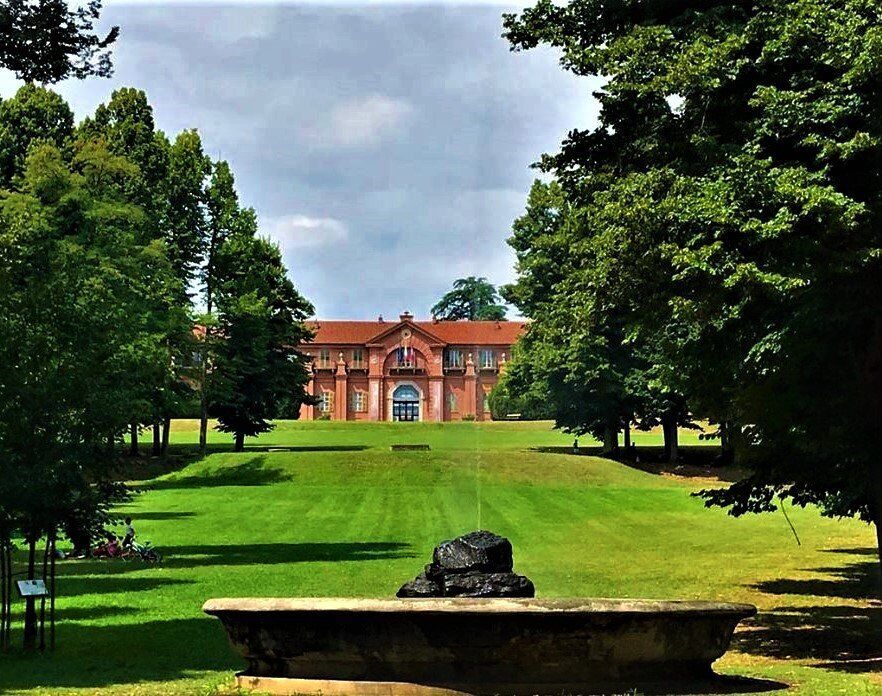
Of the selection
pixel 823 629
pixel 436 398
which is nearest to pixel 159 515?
pixel 823 629

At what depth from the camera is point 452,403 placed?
4405 inches

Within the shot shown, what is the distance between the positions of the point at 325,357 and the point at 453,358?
52.2ft

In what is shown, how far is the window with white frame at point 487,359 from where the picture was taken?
113 meters

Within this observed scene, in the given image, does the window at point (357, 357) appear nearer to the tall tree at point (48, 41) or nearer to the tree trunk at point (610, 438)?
the tree trunk at point (610, 438)

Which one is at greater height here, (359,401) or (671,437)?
(359,401)

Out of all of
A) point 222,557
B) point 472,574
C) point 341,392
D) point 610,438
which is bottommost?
point 222,557

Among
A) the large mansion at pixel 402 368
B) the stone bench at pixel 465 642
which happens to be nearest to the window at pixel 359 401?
the large mansion at pixel 402 368

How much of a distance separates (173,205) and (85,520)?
50373 mm

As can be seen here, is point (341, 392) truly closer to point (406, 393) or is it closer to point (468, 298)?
point (406, 393)

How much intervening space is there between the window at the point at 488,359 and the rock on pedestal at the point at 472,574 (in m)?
98.3

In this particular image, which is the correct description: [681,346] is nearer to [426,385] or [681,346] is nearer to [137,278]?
[137,278]

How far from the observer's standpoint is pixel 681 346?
54.3 ft

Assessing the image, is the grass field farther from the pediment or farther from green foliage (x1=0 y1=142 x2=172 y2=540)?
the pediment

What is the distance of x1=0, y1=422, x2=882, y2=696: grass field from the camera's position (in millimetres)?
15219
